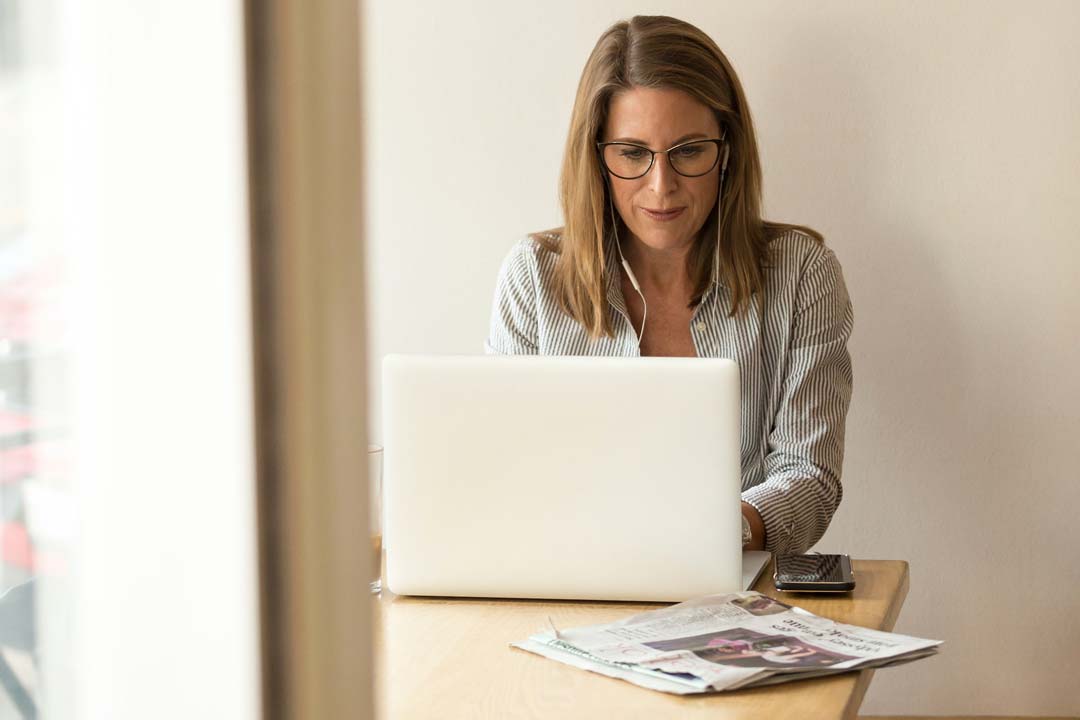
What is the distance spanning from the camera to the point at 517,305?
2.02 meters

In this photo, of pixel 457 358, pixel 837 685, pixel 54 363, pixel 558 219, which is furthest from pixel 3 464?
pixel 558 219

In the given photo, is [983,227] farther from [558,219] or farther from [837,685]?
[837,685]

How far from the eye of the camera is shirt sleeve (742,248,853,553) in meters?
1.58

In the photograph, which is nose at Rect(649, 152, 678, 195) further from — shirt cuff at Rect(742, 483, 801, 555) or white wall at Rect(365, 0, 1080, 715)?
shirt cuff at Rect(742, 483, 801, 555)

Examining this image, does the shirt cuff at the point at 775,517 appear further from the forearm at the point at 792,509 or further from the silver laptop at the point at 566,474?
the silver laptop at the point at 566,474

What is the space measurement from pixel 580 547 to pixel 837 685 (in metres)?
0.34

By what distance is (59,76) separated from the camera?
28cm

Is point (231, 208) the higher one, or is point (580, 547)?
point (231, 208)

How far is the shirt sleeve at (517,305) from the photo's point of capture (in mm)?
2014

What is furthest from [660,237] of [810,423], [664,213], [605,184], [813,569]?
[813,569]

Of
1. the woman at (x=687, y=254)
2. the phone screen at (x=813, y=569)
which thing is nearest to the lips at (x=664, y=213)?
the woman at (x=687, y=254)

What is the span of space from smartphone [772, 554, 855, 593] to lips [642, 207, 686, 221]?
2.26 ft

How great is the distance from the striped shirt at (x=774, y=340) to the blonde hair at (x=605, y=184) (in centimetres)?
2

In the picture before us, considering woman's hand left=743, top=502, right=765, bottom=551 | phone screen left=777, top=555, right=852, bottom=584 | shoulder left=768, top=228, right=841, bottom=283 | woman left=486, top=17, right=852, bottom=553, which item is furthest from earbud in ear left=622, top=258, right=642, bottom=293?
phone screen left=777, top=555, right=852, bottom=584
